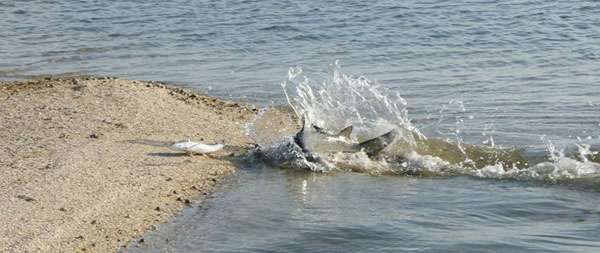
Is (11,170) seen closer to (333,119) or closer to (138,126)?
(138,126)

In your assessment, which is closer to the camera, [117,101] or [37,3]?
[117,101]

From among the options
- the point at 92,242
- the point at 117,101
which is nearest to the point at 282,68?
the point at 117,101

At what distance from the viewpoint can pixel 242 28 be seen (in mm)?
15539

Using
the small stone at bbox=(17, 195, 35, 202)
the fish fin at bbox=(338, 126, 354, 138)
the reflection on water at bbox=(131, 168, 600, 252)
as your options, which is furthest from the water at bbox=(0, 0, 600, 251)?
the small stone at bbox=(17, 195, 35, 202)

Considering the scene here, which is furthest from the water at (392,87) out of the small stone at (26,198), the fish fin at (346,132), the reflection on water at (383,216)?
the small stone at (26,198)

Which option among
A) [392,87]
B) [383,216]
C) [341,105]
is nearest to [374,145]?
[341,105]

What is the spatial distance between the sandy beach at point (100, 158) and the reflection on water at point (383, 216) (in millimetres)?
308

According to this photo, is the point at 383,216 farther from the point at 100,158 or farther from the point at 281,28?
the point at 281,28

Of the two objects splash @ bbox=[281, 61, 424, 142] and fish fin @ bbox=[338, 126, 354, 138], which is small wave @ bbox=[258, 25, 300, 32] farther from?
fish fin @ bbox=[338, 126, 354, 138]

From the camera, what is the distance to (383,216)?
6254 millimetres

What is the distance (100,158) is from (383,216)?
2.41 metres

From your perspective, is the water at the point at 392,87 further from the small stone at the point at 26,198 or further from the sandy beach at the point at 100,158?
the small stone at the point at 26,198

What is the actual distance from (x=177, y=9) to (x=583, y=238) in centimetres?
1325

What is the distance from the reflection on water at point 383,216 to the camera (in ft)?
18.7
